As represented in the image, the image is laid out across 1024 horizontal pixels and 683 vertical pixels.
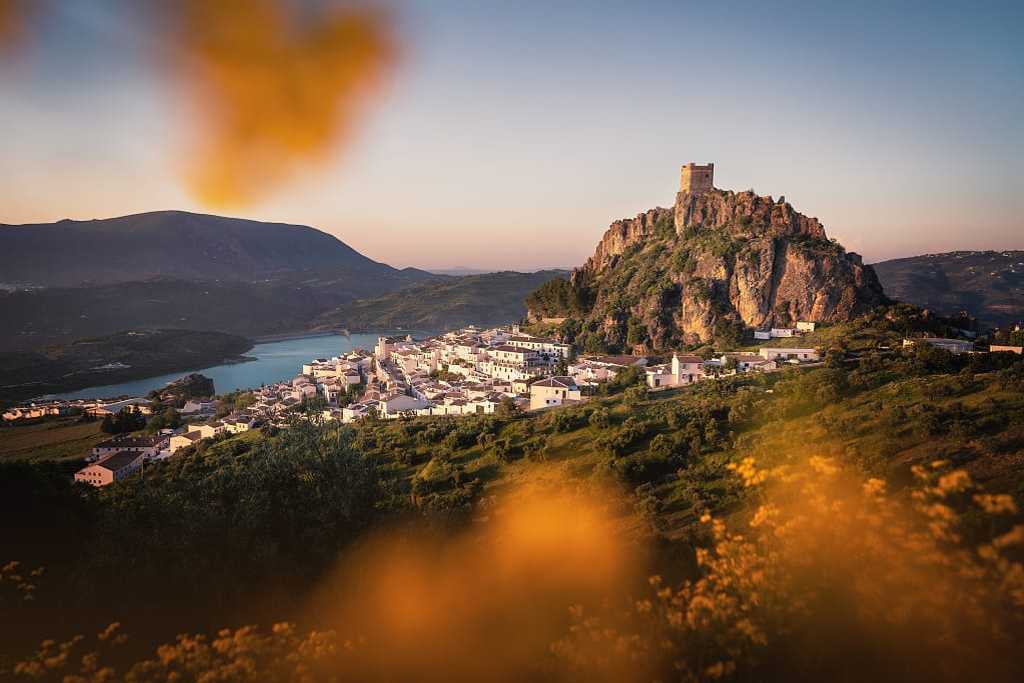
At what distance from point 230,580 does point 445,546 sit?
87.3 inches

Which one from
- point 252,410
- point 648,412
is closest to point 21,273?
point 252,410

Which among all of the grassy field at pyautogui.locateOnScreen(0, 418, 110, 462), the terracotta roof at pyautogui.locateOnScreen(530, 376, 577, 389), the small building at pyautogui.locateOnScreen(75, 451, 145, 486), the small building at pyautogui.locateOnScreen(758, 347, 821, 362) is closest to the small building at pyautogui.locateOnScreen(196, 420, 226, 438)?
the small building at pyautogui.locateOnScreen(75, 451, 145, 486)

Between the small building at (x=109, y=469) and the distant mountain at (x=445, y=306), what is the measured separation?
74.6 m

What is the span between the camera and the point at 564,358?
38.3 m

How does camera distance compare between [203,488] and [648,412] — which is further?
[648,412]

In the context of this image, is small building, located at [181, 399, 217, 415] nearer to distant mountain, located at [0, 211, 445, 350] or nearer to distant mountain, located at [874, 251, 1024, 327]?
distant mountain, located at [0, 211, 445, 350]

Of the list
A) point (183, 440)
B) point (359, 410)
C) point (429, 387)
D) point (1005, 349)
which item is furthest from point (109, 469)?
point (1005, 349)

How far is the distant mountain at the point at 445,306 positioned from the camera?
109 meters

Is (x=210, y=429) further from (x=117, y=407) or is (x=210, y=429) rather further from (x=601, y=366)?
(x=601, y=366)

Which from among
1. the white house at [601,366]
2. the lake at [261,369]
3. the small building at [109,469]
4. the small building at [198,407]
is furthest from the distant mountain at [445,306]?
the small building at [109,469]

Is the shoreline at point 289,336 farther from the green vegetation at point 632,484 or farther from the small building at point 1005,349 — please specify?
the small building at point 1005,349

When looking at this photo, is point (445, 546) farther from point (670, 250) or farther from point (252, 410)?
point (670, 250)

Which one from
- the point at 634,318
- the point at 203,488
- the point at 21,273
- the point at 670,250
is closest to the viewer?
the point at 203,488

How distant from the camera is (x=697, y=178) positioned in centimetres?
4750
